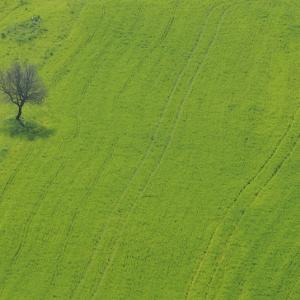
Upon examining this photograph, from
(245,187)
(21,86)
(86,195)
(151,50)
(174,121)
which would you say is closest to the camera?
(86,195)

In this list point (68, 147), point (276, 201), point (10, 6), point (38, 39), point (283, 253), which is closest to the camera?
point (283, 253)

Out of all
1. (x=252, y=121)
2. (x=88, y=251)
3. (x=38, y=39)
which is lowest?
(x=88, y=251)

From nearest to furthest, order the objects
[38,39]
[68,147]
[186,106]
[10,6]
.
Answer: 1. [68,147]
2. [186,106]
3. [38,39]
4. [10,6]

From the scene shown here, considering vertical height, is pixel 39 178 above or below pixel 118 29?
below

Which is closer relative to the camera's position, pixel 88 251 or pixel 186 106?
pixel 88 251

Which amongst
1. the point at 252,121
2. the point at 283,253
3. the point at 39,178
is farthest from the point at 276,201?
the point at 39,178

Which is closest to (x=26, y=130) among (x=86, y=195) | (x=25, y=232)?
(x=86, y=195)

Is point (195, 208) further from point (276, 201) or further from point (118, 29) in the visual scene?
point (118, 29)

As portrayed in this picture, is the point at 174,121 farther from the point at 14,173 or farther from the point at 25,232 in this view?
the point at 25,232
